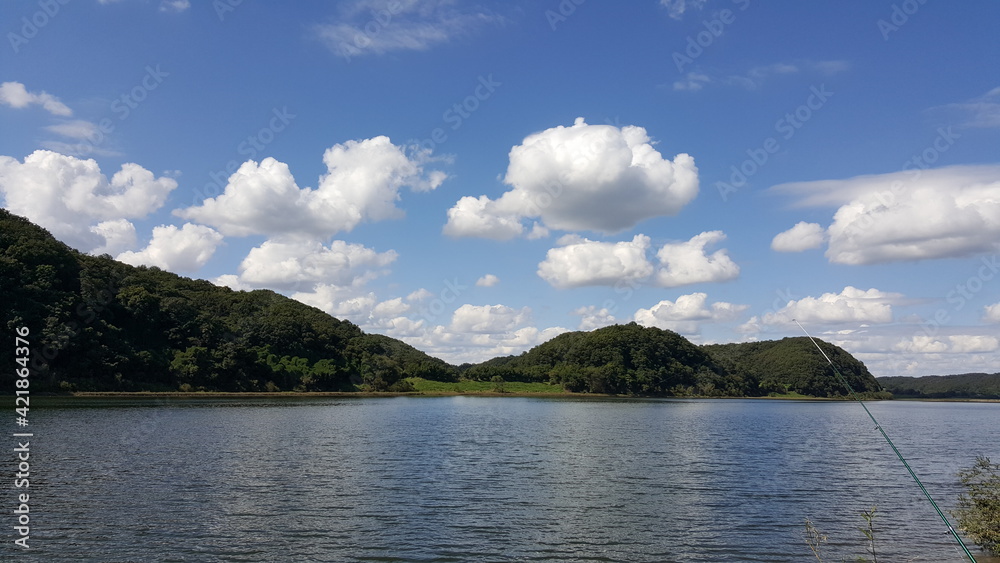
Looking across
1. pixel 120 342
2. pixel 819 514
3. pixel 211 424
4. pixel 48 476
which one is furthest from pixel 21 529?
pixel 120 342

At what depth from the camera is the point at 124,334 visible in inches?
5782

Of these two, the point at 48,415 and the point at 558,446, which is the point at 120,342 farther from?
the point at 558,446

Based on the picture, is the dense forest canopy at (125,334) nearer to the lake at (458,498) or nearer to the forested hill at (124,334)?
the forested hill at (124,334)

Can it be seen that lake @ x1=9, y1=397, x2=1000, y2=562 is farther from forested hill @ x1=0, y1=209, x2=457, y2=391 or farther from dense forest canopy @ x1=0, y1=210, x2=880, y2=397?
forested hill @ x1=0, y1=209, x2=457, y2=391

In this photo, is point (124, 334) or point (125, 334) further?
point (125, 334)

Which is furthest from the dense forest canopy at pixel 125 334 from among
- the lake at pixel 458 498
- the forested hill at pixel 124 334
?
the lake at pixel 458 498

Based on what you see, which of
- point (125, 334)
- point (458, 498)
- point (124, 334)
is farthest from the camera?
point (125, 334)

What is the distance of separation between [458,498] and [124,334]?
480 ft

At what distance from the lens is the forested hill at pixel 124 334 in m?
120

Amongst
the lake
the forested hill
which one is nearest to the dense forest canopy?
the forested hill

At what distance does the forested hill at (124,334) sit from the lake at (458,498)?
3205 inches

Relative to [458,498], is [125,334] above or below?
above

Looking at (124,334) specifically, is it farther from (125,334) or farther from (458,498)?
(458,498)

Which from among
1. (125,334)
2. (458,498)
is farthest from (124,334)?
(458,498)
